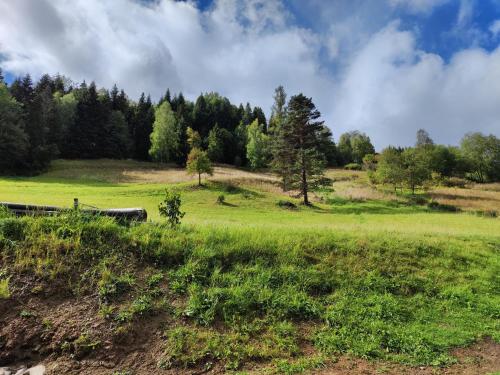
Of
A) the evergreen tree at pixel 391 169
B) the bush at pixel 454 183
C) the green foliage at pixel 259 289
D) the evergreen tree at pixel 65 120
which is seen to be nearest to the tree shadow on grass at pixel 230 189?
the evergreen tree at pixel 391 169

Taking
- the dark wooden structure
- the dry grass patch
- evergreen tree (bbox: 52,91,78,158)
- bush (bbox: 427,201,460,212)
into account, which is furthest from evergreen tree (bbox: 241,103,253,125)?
the dark wooden structure

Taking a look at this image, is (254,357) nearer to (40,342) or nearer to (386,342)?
(386,342)

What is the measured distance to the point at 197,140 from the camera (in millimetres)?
57125

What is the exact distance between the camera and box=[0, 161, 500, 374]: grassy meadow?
6.24 meters

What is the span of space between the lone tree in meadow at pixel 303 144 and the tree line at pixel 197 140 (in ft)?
0.41

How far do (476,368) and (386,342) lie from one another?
60.9 inches

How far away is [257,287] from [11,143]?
5811 cm

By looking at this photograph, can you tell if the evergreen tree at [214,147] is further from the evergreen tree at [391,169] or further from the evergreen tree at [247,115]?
the evergreen tree at [391,169]

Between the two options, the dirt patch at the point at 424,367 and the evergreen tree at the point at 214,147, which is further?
the evergreen tree at the point at 214,147

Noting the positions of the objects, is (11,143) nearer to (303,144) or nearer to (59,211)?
(303,144)

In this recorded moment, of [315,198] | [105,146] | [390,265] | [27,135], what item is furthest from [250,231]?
[105,146]

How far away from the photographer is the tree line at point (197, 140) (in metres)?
43.1

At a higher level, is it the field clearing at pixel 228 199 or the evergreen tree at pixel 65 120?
the evergreen tree at pixel 65 120

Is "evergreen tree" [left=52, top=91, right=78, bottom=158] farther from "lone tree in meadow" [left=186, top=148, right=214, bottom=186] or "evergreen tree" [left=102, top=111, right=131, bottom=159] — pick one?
"lone tree in meadow" [left=186, top=148, right=214, bottom=186]
